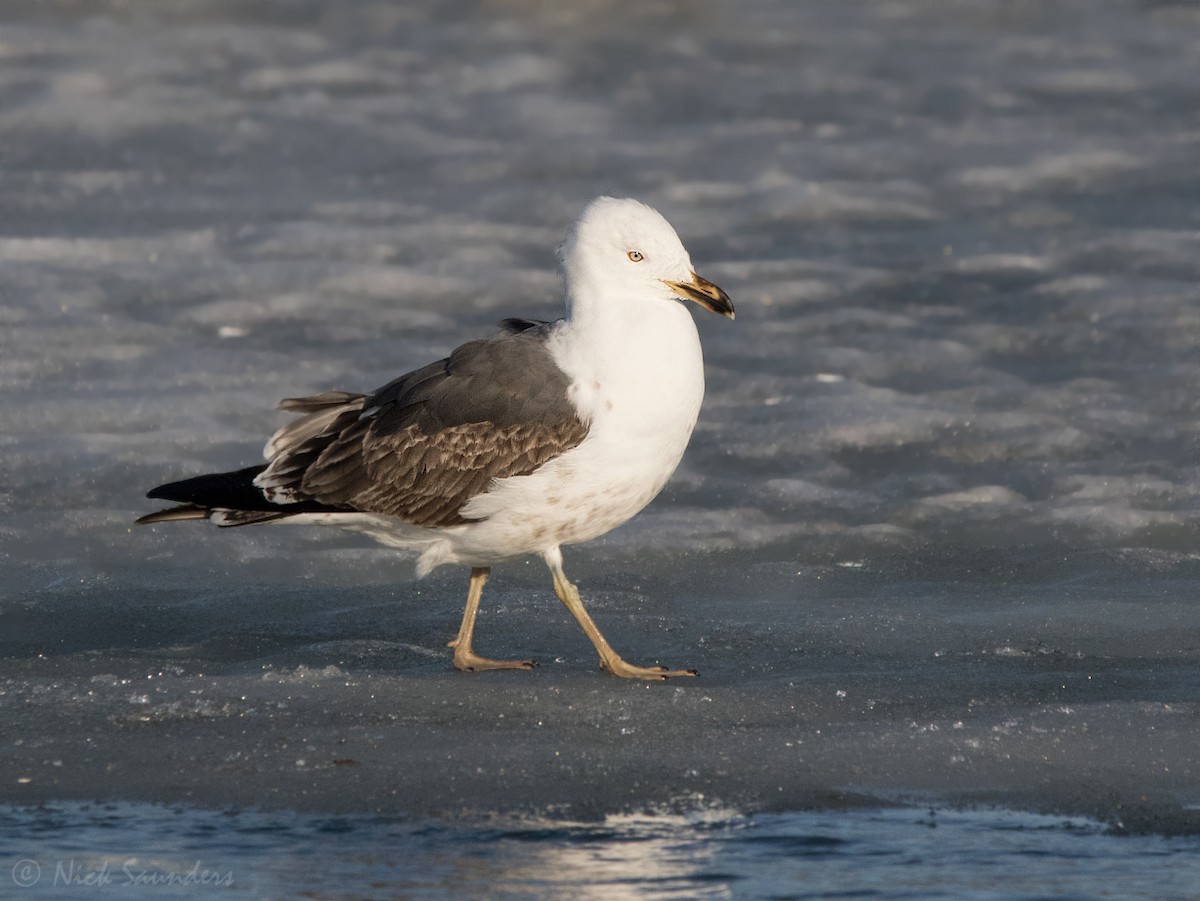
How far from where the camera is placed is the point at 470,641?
6.46 meters

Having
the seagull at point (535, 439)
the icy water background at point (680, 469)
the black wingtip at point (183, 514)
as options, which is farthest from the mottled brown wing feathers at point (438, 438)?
the icy water background at point (680, 469)

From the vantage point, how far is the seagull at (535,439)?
6.08 meters

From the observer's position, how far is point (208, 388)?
31.6 feet

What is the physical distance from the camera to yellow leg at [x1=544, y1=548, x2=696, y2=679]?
20.0ft

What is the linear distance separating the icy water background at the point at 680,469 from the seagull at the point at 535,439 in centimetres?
43

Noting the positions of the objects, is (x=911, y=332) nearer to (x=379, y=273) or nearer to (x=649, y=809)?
(x=379, y=273)

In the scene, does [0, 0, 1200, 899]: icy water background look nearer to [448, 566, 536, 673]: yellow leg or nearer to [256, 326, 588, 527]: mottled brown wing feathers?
[448, 566, 536, 673]: yellow leg

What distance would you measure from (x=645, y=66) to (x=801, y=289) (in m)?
4.02

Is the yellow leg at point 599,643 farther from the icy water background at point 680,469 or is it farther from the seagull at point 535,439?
the icy water background at point 680,469

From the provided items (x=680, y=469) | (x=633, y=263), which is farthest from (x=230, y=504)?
(x=680, y=469)

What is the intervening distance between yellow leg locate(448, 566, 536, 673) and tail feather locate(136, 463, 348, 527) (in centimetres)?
56

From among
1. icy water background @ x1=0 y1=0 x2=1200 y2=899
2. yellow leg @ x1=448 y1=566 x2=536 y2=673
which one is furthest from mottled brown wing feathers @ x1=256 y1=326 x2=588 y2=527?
icy water background @ x1=0 y1=0 x2=1200 y2=899

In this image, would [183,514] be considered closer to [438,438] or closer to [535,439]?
[438,438]

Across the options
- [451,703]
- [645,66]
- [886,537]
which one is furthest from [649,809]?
[645,66]
